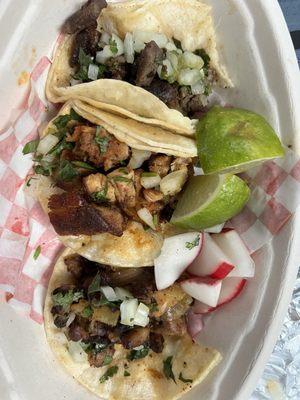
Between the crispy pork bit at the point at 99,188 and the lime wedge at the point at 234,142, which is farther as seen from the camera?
the crispy pork bit at the point at 99,188

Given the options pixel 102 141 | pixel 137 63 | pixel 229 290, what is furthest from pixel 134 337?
pixel 137 63

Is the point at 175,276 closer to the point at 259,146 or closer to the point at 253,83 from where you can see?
the point at 259,146

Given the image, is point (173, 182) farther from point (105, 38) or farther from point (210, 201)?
point (105, 38)

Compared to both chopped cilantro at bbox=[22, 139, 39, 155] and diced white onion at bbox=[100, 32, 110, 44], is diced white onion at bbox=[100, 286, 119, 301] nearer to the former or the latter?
chopped cilantro at bbox=[22, 139, 39, 155]

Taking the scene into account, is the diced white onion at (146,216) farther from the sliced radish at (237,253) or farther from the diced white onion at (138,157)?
the sliced radish at (237,253)

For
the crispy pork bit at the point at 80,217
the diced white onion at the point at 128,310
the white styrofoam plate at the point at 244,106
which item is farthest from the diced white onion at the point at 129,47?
the diced white onion at the point at 128,310

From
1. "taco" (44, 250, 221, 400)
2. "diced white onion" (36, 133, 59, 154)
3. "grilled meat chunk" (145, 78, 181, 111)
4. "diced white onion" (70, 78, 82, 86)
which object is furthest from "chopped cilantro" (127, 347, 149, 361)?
"diced white onion" (70, 78, 82, 86)
